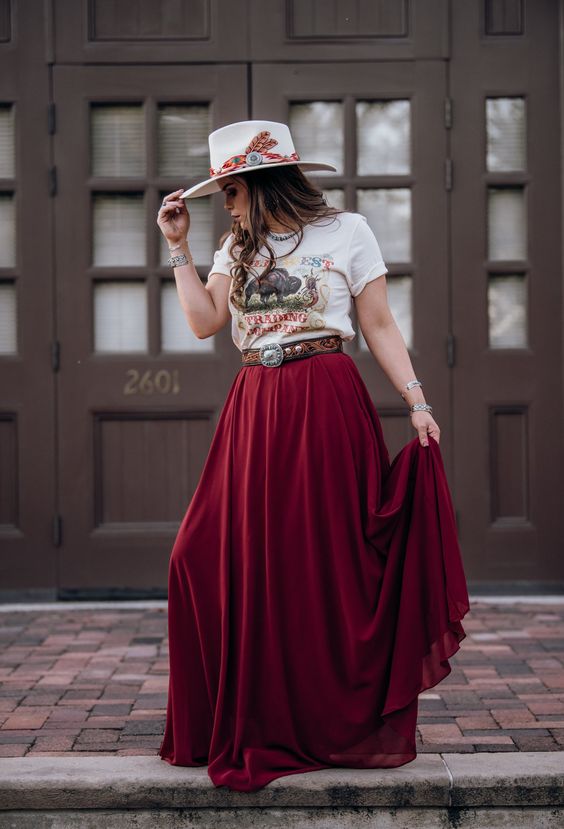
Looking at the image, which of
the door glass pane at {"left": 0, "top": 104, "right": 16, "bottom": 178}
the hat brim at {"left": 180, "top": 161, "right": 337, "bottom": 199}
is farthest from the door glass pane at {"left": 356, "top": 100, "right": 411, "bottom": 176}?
the hat brim at {"left": 180, "top": 161, "right": 337, "bottom": 199}

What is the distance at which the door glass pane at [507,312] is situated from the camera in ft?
17.9

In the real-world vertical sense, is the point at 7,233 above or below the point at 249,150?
above

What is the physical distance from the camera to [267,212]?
3.10 m

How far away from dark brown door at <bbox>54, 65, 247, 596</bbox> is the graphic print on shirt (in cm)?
236

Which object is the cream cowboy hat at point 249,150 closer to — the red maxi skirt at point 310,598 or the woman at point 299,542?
the woman at point 299,542

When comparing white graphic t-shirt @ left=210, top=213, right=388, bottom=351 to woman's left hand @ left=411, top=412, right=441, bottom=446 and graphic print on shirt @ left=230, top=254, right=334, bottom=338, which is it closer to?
graphic print on shirt @ left=230, top=254, right=334, bottom=338

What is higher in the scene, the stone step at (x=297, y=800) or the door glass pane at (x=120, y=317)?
the door glass pane at (x=120, y=317)

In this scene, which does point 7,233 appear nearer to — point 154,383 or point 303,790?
point 154,383

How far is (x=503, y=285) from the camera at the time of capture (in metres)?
5.48

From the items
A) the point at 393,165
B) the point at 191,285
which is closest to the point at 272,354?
the point at 191,285

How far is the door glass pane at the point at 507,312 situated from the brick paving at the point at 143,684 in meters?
1.27

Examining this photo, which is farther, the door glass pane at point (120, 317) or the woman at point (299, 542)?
the door glass pane at point (120, 317)

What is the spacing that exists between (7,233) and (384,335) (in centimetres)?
287

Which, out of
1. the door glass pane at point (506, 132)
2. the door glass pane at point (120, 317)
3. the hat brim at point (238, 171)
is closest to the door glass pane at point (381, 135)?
the door glass pane at point (506, 132)
